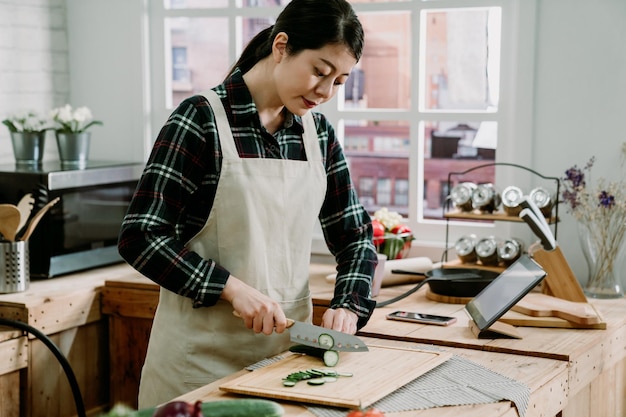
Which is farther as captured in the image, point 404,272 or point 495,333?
point 404,272

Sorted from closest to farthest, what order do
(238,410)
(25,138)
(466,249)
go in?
(238,410) → (466,249) → (25,138)

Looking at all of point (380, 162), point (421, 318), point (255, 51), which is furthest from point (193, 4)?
point (421, 318)

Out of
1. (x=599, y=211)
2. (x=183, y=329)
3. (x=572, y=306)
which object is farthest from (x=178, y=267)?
(x=599, y=211)

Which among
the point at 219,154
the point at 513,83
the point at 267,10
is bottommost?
the point at 219,154

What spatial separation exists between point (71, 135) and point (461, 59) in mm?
1612

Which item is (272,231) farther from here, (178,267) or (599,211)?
(599,211)

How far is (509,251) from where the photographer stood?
10.8 feet

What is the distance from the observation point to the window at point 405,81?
3.65 metres

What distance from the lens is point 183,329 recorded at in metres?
2.27

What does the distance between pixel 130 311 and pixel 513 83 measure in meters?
1.64

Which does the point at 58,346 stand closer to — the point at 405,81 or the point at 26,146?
the point at 26,146

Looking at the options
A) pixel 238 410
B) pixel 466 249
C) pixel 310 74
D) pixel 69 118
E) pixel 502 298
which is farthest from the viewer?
→ pixel 69 118

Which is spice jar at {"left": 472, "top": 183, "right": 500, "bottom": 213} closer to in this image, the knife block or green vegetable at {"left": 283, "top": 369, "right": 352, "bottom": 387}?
the knife block

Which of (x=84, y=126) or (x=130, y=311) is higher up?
(x=84, y=126)
